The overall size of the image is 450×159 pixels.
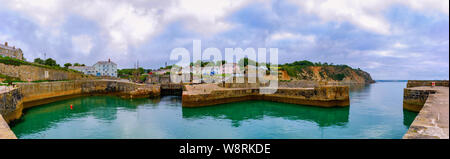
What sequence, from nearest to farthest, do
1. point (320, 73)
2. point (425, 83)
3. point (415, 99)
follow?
point (415, 99) < point (425, 83) < point (320, 73)

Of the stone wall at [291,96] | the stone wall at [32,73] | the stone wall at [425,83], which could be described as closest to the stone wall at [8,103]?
the stone wall at [291,96]

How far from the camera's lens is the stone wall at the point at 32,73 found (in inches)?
1135

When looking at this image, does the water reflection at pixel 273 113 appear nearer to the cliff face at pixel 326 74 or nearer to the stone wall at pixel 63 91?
the stone wall at pixel 63 91

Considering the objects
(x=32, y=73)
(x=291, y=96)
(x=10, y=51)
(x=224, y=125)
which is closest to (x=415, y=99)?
(x=291, y=96)

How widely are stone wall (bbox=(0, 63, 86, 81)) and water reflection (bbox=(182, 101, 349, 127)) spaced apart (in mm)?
27666

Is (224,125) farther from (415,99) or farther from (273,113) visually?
(415,99)

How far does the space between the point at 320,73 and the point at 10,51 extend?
109755 millimetres

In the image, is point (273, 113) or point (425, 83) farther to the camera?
point (425, 83)

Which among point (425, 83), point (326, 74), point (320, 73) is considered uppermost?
point (320, 73)

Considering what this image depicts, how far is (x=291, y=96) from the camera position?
22.0 meters

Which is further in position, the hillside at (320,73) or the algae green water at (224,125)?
the hillside at (320,73)

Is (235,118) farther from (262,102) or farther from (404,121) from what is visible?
(404,121)

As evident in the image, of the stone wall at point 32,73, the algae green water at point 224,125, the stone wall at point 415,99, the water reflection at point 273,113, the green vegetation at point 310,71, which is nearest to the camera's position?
the algae green water at point 224,125
